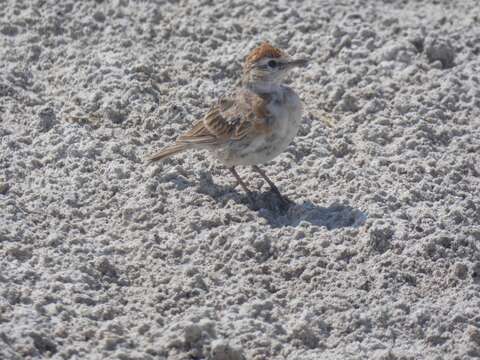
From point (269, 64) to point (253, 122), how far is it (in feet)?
1.57

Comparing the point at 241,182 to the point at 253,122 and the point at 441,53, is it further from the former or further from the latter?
the point at 441,53

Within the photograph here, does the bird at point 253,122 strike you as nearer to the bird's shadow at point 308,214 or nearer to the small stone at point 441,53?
the bird's shadow at point 308,214

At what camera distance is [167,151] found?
23.9 feet

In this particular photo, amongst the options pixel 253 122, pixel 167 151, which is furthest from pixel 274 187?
pixel 167 151

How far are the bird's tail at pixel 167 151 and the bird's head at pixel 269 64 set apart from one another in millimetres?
755

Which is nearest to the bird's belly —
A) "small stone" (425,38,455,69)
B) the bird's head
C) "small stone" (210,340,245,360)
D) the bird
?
the bird

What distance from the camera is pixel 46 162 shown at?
7.29 m

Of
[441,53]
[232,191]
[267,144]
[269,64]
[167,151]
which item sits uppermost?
[269,64]

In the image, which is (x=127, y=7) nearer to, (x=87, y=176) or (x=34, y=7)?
(x=34, y=7)

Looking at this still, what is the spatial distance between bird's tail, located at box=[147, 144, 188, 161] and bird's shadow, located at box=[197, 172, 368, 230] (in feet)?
1.08

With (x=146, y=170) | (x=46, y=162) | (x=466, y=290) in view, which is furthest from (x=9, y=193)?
(x=466, y=290)

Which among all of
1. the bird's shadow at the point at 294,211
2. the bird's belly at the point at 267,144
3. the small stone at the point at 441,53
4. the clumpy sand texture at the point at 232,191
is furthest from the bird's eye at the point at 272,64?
the small stone at the point at 441,53

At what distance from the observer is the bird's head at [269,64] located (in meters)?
7.43

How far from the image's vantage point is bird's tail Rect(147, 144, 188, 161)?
7.27 m
